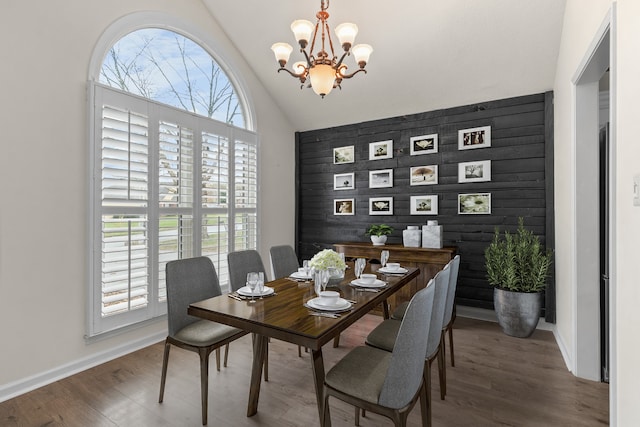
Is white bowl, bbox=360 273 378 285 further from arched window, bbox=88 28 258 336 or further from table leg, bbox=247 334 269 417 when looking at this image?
arched window, bbox=88 28 258 336

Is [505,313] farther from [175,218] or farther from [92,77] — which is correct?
[92,77]

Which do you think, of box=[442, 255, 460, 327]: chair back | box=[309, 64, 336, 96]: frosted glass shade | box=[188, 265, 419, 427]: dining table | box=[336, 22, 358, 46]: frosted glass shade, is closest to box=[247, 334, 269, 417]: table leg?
box=[188, 265, 419, 427]: dining table

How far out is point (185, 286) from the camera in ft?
7.64

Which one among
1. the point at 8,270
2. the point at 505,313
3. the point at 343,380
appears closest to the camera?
the point at 343,380

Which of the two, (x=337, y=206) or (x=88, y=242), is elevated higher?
(x=337, y=206)

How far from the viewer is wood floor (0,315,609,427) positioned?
6.60 ft

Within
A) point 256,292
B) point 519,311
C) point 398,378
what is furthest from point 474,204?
point 398,378

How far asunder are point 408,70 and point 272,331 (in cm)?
339

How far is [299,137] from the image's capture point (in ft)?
17.1

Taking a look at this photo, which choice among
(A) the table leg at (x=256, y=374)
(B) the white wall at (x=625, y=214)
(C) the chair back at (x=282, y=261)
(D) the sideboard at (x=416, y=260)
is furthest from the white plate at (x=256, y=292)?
(B) the white wall at (x=625, y=214)

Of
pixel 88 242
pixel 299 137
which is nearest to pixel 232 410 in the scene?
pixel 88 242

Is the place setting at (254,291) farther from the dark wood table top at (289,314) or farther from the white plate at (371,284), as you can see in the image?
the white plate at (371,284)

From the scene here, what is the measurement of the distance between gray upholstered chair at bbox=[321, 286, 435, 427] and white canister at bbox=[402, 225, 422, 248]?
8.03 feet

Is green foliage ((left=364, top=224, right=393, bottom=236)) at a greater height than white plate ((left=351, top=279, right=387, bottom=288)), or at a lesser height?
greater
